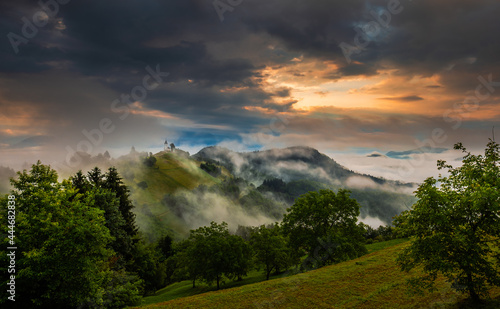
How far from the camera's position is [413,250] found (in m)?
18.6

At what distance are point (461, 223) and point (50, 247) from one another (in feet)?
123

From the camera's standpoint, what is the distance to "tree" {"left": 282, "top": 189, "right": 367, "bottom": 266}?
4384 cm

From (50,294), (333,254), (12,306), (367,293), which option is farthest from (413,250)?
(12,306)

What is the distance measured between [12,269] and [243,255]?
136 ft

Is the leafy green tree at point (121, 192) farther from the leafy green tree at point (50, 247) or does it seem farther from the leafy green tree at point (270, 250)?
the leafy green tree at point (270, 250)

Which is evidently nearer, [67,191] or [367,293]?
[367,293]

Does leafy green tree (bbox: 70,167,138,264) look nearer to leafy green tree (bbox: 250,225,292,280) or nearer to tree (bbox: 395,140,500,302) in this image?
leafy green tree (bbox: 250,225,292,280)

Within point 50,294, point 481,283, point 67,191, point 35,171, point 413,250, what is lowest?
point 50,294

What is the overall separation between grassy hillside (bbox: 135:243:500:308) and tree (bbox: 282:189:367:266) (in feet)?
20.1

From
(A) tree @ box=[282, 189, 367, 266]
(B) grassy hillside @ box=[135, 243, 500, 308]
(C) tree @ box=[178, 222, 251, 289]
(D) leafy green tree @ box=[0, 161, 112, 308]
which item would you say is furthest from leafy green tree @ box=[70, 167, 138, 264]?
(A) tree @ box=[282, 189, 367, 266]

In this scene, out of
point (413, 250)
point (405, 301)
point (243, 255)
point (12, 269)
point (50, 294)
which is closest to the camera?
point (413, 250)

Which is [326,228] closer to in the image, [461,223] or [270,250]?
[270,250]

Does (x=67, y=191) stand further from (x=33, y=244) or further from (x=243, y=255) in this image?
(x=243, y=255)

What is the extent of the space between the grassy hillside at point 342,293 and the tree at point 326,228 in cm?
612
